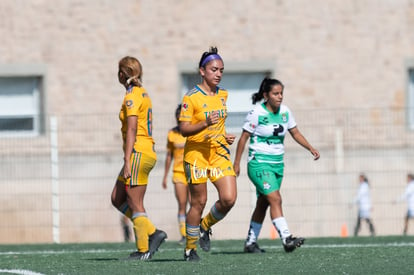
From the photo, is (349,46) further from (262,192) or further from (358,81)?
(262,192)

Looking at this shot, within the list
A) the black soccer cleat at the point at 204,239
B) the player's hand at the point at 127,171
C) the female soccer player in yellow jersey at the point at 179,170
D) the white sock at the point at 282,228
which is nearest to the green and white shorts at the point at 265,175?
the white sock at the point at 282,228

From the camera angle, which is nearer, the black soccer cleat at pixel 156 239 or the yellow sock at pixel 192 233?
the yellow sock at pixel 192 233

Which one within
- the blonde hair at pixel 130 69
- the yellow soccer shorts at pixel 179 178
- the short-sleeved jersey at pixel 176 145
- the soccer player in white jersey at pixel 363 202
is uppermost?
the blonde hair at pixel 130 69

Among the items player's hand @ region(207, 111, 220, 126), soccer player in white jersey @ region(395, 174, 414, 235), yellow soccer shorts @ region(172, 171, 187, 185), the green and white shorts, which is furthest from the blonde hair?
soccer player in white jersey @ region(395, 174, 414, 235)

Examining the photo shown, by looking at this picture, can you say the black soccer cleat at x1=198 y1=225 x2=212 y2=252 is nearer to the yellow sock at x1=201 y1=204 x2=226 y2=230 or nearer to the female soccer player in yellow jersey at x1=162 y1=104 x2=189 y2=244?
the yellow sock at x1=201 y1=204 x2=226 y2=230

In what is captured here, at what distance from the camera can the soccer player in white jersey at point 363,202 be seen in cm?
2126

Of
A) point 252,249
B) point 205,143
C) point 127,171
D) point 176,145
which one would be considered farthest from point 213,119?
point 176,145

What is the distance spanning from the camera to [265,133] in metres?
12.0

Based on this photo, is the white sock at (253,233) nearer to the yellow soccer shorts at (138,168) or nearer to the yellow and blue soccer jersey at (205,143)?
the yellow and blue soccer jersey at (205,143)

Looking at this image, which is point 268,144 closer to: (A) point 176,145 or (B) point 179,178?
(B) point 179,178

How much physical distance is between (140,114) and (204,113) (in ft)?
2.06

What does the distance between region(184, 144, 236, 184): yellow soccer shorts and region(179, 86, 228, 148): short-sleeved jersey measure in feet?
0.22

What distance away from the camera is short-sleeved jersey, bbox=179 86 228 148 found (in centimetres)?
1014

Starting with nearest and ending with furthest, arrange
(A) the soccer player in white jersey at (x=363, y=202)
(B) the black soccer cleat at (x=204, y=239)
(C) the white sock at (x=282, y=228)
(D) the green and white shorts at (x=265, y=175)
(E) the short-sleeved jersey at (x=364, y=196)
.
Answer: (B) the black soccer cleat at (x=204, y=239)
(C) the white sock at (x=282, y=228)
(D) the green and white shorts at (x=265, y=175)
(A) the soccer player in white jersey at (x=363, y=202)
(E) the short-sleeved jersey at (x=364, y=196)
